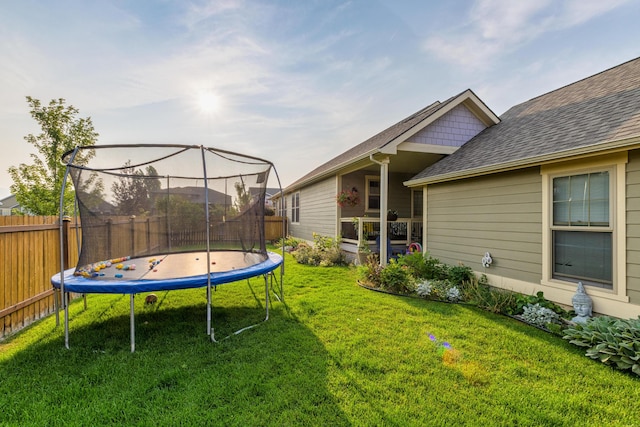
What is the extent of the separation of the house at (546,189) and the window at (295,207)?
22.4ft

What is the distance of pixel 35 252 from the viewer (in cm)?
Answer: 401

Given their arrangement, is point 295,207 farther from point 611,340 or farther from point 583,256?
point 611,340

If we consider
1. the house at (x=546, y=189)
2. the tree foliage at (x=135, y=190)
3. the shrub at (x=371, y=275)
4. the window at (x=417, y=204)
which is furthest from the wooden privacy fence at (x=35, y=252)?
the window at (x=417, y=204)

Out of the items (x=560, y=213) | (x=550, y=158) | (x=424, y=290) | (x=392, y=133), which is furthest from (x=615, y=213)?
(x=392, y=133)

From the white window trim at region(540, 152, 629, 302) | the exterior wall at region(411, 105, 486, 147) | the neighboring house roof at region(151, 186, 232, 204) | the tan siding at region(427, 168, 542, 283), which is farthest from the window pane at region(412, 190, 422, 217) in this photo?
the neighboring house roof at region(151, 186, 232, 204)

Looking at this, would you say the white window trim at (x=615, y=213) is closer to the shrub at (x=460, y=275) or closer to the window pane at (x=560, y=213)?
the window pane at (x=560, y=213)

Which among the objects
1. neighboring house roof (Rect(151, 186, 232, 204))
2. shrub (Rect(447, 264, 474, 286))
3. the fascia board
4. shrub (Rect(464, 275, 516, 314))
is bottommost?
shrub (Rect(464, 275, 516, 314))

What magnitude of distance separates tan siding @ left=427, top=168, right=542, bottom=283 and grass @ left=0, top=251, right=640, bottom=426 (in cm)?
124

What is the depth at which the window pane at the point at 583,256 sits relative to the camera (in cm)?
375

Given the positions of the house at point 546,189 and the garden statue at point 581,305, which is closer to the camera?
the house at point 546,189

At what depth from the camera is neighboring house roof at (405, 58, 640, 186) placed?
3.89 metres

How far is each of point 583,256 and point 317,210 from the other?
337 inches

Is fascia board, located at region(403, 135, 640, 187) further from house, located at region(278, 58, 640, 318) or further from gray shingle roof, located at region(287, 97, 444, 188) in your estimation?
gray shingle roof, located at region(287, 97, 444, 188)

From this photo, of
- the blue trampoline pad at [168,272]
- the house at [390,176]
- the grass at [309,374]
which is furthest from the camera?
the house at [390,176]
